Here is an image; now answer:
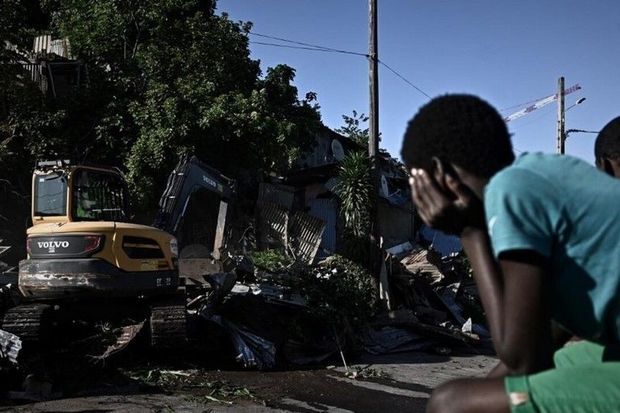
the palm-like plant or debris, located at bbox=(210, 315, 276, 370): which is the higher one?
the palm-like plant

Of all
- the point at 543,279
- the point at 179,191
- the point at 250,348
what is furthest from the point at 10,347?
the point at 543,279

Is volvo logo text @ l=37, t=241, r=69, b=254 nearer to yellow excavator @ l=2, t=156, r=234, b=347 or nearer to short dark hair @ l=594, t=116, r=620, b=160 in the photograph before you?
yellow excavator @ l=2, t=156, r=234, b=347

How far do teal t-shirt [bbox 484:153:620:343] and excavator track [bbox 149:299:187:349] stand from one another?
755 cm

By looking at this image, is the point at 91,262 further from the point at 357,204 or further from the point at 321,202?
the point at 321,202

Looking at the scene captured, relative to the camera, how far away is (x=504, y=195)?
1.78 metres

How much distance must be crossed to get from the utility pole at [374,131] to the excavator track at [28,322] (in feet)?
24.5

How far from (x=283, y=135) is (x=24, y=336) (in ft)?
34.1

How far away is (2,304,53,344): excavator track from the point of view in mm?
8742

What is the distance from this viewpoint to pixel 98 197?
9953mm

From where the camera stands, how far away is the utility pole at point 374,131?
14.8 m

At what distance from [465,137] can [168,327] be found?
296 inches

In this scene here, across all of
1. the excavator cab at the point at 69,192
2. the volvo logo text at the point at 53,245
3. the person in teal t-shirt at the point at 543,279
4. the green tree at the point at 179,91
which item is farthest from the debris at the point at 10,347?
the green tree at the point at 179,91

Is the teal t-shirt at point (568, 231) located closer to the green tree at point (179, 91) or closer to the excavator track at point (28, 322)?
the excavator track at point (28, 322)

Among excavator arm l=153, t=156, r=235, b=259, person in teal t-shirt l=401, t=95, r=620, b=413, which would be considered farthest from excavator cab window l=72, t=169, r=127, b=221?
person in teal t-shirt l=401, t=95, r=620, b=413
